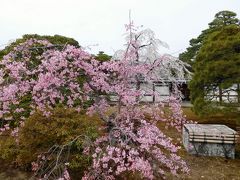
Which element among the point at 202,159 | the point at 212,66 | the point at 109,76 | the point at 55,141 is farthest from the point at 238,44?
the point at 55,141

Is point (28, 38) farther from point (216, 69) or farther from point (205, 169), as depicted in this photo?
point (205, 169)

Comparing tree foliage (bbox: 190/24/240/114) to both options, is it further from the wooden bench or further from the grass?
the wooden bench

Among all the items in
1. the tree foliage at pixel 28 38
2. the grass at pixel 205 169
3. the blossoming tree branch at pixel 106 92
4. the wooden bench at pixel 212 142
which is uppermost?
the tree foliage at pixel 28 38

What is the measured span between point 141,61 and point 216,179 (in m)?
3.80

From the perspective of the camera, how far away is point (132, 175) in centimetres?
800

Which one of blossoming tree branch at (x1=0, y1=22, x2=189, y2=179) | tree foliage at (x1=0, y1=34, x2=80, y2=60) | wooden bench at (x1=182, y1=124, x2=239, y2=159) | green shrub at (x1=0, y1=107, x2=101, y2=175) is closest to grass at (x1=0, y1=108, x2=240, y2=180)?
wooden bench at (x1=182, y1=124, x2=239, y2=159)

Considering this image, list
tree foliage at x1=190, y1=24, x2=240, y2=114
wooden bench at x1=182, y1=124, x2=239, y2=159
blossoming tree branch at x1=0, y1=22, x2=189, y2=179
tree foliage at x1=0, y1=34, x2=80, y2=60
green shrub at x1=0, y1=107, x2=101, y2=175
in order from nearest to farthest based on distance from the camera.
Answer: blossoming tree branch at x1=0, y1=22, x2=189, y2=179, green shrub at x1=0, y1=107, x2=101, y2=175, wooden bench at x1=182, y1=124, x2=239, y2=159, tree foliage at x1=190, y1=24, x2=240, y2=114, tree foliage at x1=0, y1=34, x2=80, y2=60

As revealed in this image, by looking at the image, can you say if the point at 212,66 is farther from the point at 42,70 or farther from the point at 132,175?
the point at 42,70

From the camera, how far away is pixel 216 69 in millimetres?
13664

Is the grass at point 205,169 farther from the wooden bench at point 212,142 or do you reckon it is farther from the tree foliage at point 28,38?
the tree foliage at point 28,38

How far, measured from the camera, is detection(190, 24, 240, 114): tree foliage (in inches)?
528

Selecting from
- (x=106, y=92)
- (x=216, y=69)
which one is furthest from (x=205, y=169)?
(x=216, y=69)

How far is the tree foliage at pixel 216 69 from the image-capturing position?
13.4 metres

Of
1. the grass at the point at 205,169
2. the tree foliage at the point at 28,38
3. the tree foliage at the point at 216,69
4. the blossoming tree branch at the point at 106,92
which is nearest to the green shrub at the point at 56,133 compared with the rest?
the blossoming tree branch at the point at 106,92
